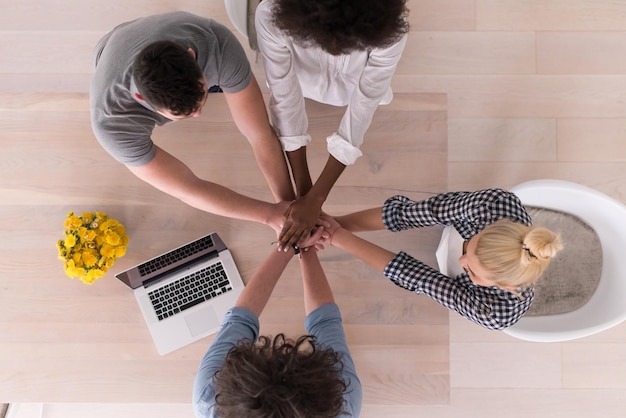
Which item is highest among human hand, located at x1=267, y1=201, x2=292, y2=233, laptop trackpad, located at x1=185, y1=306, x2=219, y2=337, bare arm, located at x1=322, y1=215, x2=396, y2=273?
human hand, located at x1=267, y1=201, x2=292, y2=233

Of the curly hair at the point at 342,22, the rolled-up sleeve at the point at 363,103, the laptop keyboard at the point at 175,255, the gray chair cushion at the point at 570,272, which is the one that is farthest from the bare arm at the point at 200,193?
the gray chair cushion at the point at 570,272

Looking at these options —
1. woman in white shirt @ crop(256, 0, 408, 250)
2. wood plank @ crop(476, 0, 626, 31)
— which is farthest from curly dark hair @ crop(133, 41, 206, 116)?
wood plank @ crop(476, 0, 626, 31)

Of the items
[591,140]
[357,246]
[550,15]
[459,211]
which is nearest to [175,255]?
[357,246]

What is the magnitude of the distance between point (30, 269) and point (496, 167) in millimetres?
1579

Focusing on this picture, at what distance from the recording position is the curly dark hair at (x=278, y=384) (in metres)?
0.98

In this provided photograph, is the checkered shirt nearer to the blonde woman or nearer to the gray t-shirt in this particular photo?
the blonde woman

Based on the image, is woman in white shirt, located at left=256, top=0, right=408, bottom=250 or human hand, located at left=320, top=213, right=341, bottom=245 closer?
woman in white shirt, located at left=256, top=0, right=408, bottom=250

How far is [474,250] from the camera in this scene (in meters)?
1.17

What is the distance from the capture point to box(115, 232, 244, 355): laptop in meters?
1.37

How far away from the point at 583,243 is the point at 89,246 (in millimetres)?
1524

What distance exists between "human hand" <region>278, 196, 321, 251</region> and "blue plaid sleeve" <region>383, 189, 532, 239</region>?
8.5 inches

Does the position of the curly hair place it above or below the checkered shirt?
Result: above

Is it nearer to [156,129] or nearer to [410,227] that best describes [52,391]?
[156,129]

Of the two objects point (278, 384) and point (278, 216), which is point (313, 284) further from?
point (278, 384)
